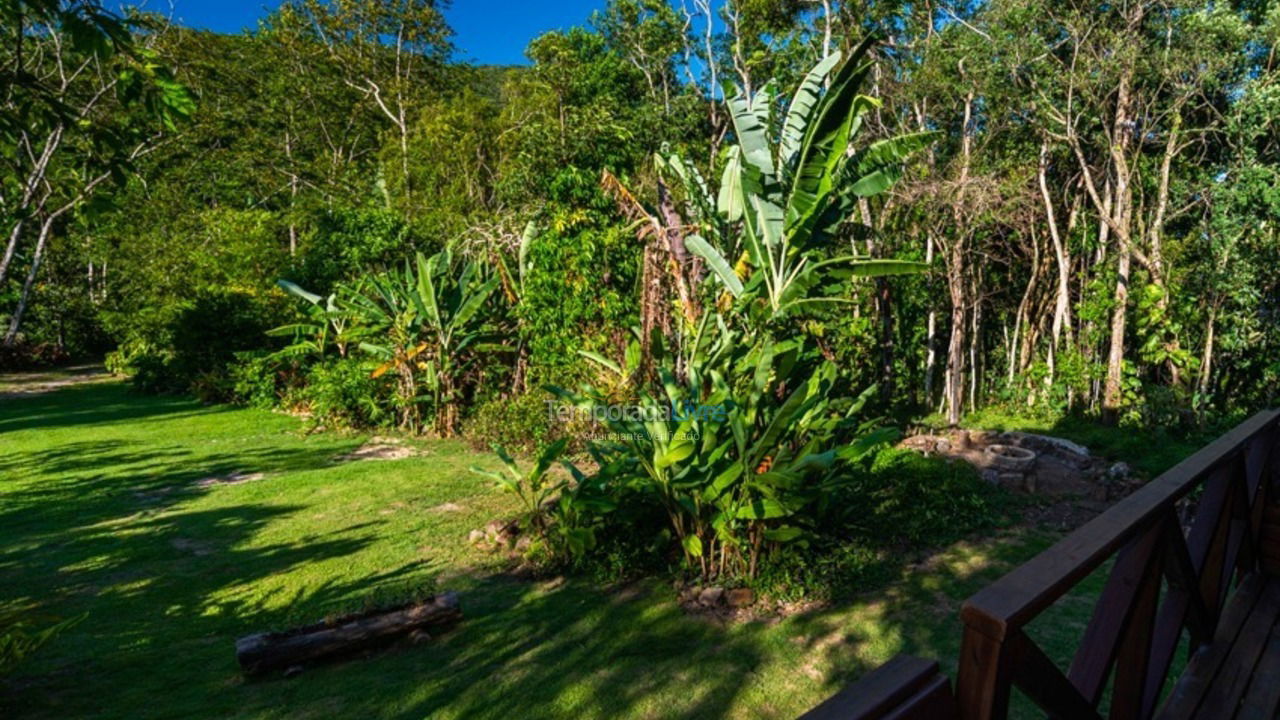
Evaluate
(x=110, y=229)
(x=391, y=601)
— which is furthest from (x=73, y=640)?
(x=110, y=229)

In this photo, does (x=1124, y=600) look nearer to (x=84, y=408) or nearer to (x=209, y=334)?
(x=209, y=334)

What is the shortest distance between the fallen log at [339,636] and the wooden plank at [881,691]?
323cm

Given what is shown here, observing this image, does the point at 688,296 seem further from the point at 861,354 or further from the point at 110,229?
the point at 110,229

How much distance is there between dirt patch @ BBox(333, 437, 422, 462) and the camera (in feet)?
25.2

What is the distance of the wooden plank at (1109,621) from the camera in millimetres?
1288

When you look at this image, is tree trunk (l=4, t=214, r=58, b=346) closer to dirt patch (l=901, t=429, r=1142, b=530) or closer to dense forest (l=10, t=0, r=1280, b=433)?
dense forest (l=10, t=0, r=1280, b=433)

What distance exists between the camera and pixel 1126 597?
53.1 inches

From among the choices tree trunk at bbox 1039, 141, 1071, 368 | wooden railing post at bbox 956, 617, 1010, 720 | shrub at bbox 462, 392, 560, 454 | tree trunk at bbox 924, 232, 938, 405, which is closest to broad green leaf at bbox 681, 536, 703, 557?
wooden railing post at bbox 956, 617, 1010, 720

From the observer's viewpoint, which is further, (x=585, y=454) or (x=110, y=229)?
(x=110, y=229)

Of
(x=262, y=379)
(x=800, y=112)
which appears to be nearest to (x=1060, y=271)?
(x=800, y=112)

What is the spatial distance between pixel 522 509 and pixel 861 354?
570cm

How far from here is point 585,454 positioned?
7.42m

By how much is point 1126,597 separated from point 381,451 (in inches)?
318

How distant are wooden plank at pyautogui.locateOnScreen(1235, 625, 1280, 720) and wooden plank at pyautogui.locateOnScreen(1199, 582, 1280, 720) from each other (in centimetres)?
2
